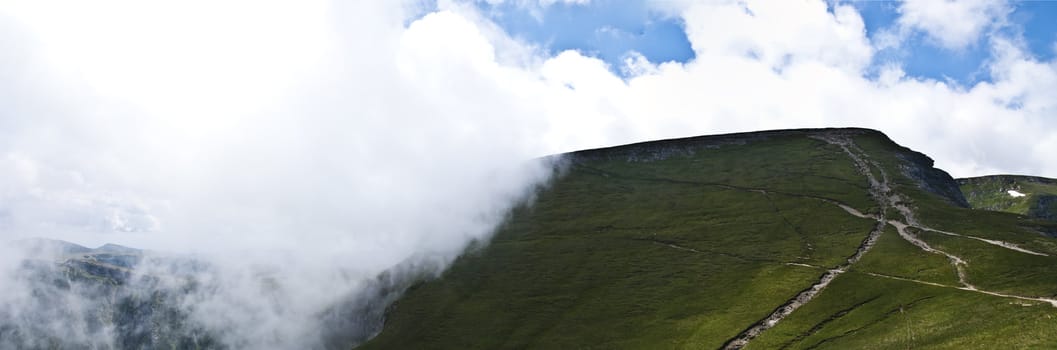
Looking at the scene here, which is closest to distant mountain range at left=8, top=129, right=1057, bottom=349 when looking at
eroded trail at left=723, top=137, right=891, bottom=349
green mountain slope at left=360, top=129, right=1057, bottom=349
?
eroded trail at left=723, top=137, right=891, bottom=349

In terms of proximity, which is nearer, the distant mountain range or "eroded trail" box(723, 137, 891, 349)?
the distant mountain range

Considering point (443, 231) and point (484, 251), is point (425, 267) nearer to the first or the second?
point (484, 251)

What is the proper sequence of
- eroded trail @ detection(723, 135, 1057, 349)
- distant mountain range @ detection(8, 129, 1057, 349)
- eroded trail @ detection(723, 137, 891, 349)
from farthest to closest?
eroded trail @ detection(723, 137, 891, 349) → eroded trail @ detection(723, 135, 1057, 349) → distant mountain range @ detection(8, 129, 1057, 349)

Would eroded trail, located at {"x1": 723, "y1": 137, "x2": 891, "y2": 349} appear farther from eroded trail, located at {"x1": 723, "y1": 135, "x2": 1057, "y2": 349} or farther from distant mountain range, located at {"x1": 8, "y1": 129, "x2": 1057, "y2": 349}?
distant mountain range, located at {"x1": 8, "y1": 129, "x2": 1057, "y2": 349}

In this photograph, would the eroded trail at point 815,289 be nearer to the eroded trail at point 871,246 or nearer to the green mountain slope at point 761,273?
the eroded trail at point 871,246

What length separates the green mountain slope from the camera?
81.9 metres

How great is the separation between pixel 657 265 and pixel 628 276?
7381 mm

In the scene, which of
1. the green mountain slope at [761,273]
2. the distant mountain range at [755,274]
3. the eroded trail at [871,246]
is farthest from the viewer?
the eroded trail at [871,246]

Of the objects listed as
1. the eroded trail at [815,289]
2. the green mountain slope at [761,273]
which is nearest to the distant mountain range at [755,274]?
the eroded trail at [815,289]

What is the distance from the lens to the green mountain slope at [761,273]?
81.9 m

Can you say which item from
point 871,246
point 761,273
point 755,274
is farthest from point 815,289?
point 871,246

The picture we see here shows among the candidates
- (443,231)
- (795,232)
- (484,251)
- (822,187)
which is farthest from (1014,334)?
(443,231)

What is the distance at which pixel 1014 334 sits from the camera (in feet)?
206

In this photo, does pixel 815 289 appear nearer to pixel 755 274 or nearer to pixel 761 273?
pixel 761 273
